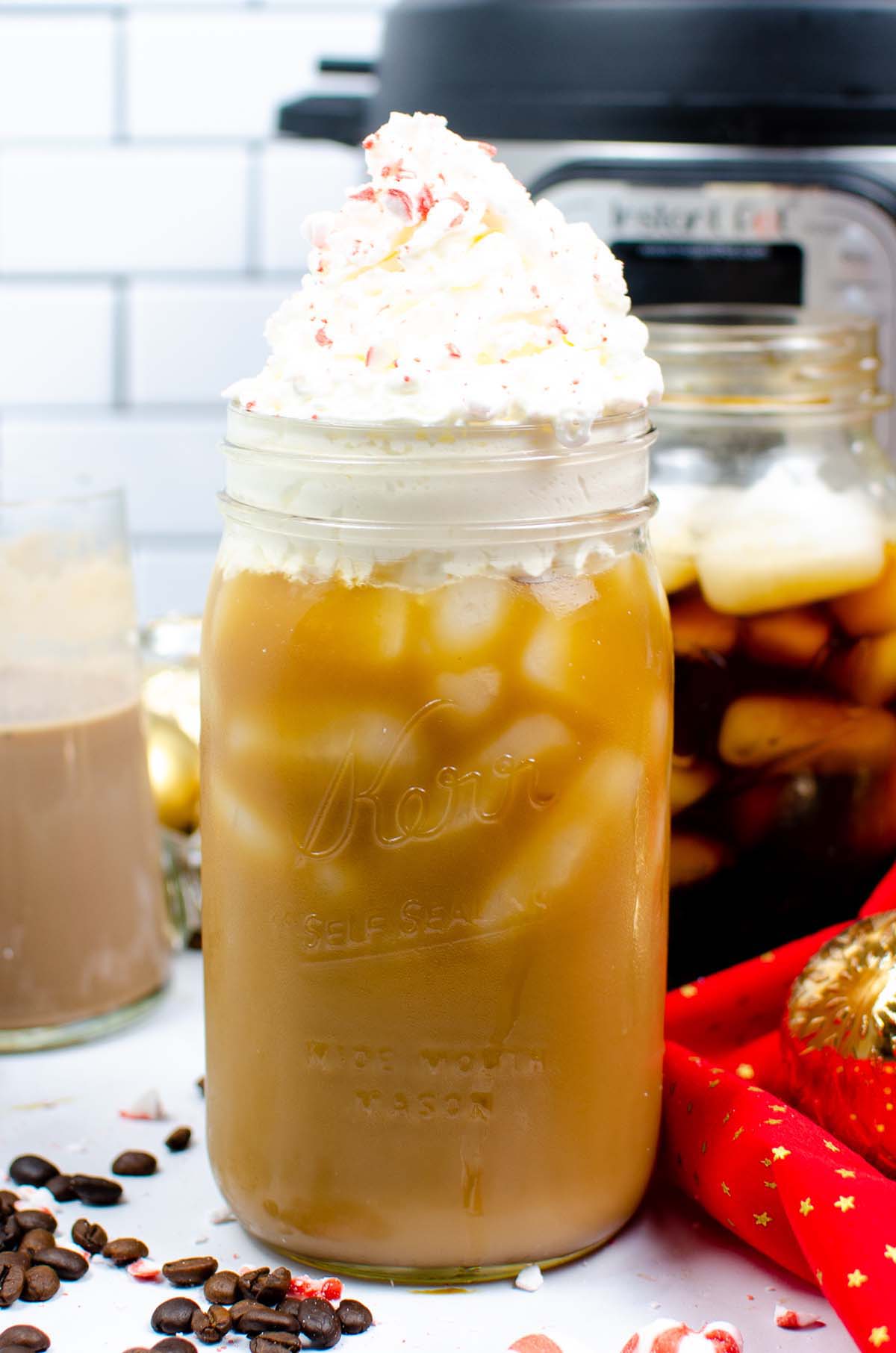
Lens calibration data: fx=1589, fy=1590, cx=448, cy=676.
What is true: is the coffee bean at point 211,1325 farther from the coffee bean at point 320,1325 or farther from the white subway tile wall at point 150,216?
the white subway tile wall at point 150,216

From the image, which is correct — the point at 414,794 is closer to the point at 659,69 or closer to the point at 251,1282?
the point at 251,1282

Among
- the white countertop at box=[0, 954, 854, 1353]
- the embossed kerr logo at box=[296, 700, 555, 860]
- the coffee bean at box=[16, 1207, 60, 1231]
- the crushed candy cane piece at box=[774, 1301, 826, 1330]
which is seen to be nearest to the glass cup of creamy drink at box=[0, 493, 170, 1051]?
the white countertop at box=[0, 954, 854, 1353]

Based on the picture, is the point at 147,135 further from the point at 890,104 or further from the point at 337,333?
the point at 337,333

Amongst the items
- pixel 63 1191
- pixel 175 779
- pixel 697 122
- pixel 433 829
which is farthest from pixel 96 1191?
pixel 697 122

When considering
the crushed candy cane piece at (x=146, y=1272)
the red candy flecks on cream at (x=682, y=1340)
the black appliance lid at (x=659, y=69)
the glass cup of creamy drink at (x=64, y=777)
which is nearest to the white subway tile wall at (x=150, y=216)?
the black appliance lid at (x=659, y=69)

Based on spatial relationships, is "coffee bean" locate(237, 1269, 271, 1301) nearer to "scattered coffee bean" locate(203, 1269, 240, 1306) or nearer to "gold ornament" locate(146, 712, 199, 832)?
"scattered coffee bean" locate(203, 1269, 240, 1306)
